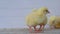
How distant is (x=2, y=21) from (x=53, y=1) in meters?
0.39

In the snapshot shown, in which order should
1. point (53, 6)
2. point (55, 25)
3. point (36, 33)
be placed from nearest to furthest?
point (36, 33) < point (55, 25) < point (53, 6)

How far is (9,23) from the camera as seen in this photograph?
1.11 m

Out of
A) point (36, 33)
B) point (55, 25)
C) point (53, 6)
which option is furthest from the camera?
point (53, 6)

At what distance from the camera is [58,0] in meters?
1.10

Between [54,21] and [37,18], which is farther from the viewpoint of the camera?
[54,21]

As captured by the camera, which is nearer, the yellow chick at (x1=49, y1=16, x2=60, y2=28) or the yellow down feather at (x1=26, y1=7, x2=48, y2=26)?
the yellow down feather at (x1=26, y1=7, x2=48, y2=26)

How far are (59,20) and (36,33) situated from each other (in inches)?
12.1

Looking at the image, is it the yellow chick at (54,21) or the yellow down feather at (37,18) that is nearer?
the yellow down feather at (37,18)

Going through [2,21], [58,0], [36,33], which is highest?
[58,0]

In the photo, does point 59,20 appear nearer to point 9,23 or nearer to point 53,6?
point 53,6

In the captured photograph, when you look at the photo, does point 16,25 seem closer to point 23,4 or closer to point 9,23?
point 9,23

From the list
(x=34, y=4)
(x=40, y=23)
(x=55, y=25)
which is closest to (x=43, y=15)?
(x=40, y=23)

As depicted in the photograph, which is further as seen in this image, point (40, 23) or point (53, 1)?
point (53, 1)

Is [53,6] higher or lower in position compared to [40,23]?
higher
